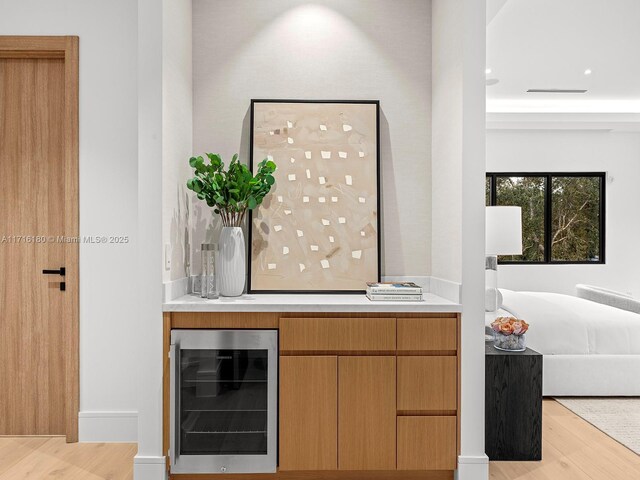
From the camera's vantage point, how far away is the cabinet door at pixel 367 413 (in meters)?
2.38

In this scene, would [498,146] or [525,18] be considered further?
[498,146]

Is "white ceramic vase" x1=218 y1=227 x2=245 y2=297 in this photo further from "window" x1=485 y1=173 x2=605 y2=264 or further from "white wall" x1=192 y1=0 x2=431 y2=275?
"window" x1=485 y1=173 x2=605 y2=264

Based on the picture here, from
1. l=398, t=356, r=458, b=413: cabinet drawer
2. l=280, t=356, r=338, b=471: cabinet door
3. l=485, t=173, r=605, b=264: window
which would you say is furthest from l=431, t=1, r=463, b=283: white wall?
l=485, t=173, r=605, b=264: window

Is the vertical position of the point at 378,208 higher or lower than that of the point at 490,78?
lower

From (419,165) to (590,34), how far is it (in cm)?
271

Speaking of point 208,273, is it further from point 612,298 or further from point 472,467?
point 612,298

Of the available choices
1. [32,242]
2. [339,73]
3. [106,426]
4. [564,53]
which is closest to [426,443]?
[106,426]

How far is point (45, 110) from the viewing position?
2961mm

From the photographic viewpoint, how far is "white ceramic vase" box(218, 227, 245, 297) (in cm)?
258

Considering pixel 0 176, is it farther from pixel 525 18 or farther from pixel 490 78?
pixel 490 78

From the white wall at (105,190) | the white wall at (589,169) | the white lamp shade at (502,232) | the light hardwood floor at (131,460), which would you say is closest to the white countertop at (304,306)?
the white wall at (105,190)

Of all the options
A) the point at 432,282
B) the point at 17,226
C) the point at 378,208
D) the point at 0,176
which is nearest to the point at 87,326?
the point at 17,226

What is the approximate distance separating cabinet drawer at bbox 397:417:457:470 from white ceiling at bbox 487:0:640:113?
8.55 ft

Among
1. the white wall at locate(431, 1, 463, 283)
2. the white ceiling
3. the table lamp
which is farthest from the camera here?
the white ceiling
